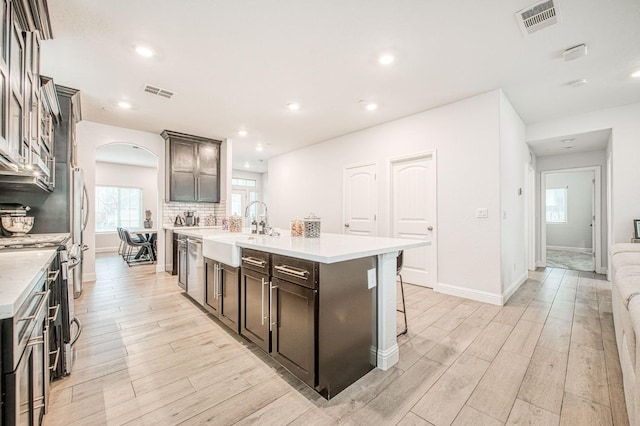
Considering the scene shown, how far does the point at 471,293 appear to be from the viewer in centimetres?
347

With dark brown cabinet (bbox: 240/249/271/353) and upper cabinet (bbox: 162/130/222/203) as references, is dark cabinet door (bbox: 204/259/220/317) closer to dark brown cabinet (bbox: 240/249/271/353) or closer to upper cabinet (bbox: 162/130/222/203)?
dark brown cabinet (bbox: 240/249/271/353)

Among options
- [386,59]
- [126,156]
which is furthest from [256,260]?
[126,156]

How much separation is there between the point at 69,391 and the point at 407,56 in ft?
12.2

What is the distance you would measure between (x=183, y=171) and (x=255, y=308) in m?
4.10

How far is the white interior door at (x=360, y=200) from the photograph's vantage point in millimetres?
4730

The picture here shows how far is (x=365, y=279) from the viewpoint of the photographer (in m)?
1.87

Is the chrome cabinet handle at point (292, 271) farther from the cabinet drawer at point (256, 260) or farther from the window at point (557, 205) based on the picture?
the window at point (557, 205)

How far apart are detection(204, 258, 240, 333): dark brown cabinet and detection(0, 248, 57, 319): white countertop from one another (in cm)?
118

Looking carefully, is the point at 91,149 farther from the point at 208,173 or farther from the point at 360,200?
the point at 360,200

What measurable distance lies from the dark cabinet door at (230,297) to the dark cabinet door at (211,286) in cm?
9

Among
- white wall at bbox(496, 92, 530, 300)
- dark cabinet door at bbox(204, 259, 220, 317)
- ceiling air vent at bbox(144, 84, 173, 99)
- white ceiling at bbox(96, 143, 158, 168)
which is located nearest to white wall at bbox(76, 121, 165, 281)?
white ceiling at bbox(96, 143, 158, 168)

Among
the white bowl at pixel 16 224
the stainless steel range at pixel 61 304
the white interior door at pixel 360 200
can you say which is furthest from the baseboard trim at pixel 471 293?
the white bowl at pixel 16 224

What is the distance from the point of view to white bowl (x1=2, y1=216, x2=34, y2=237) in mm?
2264

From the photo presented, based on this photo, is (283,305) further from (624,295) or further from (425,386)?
(624,295)
